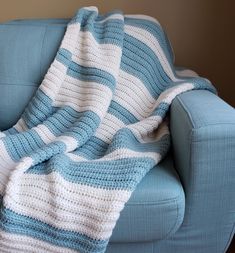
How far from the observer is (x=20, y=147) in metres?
1.20

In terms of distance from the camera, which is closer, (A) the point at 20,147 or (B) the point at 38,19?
(A) the point at 20,147

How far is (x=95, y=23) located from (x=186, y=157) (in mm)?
767

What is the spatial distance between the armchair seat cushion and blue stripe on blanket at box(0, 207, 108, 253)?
0.09 metres

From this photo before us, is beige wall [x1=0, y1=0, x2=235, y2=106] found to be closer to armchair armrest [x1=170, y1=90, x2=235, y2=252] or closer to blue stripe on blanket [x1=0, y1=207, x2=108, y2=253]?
armchair armrest [x1=170, y1=90, x2=235, y2=252]

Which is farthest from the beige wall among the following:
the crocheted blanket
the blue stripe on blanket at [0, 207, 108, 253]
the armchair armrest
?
the blue stripe on blanket at [0, 207, 108, 253]

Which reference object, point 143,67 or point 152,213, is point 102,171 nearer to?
point 152,213

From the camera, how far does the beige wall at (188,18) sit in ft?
5.72

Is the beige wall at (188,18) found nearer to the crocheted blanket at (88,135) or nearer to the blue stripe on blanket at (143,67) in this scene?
the crocheted blanket at (88,135)

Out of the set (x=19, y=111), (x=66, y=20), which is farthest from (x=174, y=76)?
(x=19, y=111)

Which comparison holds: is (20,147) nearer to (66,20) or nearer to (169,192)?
(169,192)

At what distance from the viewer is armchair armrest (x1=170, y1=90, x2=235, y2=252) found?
0.98 metres

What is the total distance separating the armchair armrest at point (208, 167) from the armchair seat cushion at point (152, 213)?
60mm

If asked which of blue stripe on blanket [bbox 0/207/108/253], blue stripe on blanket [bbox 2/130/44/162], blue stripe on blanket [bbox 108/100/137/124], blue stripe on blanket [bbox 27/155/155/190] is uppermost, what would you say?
blue stripe on blanket [bbox 108/100/137/124]

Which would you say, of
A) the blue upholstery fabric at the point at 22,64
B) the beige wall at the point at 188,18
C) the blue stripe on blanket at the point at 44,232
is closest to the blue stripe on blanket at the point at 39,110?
the blue upholstery fabric at the point at 22,64
